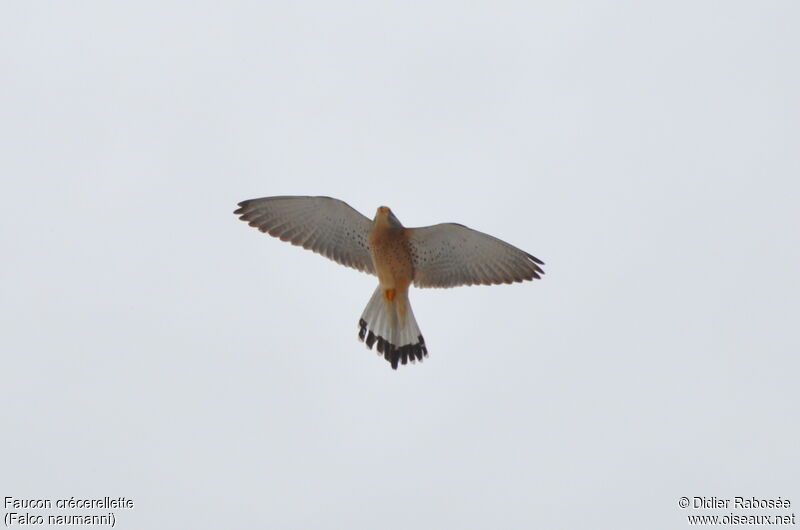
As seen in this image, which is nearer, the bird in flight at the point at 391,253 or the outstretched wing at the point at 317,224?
the bird in flight at the point at 391,253

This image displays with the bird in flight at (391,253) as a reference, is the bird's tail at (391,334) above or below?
A: below

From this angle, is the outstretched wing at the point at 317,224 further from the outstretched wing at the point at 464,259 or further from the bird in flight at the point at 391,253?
the outstretched wing at the point at 464,259

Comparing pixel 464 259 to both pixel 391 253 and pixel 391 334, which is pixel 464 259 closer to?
pixel 391 253

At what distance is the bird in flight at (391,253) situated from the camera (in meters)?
11.0

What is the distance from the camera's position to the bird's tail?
1171cm

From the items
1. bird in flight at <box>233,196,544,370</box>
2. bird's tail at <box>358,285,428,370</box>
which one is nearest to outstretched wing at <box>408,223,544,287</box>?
bird in flight at <box>233,196,544,370</box>

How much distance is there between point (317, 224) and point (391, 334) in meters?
1.48

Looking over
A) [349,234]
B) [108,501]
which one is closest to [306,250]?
[349,234]

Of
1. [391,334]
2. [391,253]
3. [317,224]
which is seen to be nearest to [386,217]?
[391,253]

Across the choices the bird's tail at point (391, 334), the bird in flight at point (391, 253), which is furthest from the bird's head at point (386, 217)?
the bird's tail at point (391, 334)

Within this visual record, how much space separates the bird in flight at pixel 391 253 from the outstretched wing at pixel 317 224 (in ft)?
0.03

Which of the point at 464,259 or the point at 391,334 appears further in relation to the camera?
the point at 391,334

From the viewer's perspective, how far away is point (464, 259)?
11.3 meters

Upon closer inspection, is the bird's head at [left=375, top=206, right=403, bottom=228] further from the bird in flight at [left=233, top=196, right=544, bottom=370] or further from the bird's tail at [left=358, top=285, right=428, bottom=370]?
the bird's tail at [left=358, top=285, right=428, bottom=370]
